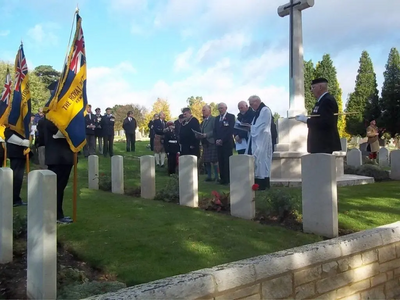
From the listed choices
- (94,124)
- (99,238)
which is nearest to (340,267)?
(99,238)

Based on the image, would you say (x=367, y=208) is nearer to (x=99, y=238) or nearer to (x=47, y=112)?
(x=99, y=238)

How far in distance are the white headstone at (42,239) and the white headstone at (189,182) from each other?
13.5 feet

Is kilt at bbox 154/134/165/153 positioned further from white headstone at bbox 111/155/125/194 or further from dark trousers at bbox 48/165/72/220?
dark trousers at bbox 48/165/72/220

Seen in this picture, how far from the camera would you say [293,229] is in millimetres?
5680

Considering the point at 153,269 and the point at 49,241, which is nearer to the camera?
the point at 49,241

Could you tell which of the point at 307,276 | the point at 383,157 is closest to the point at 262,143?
the point at 307,276

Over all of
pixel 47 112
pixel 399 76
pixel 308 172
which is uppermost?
pixel 399 76

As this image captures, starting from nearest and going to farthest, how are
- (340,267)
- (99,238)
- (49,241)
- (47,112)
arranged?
(49,241) < (340,267) < (99,238) < (47,112)

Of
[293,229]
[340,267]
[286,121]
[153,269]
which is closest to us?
[340,267]

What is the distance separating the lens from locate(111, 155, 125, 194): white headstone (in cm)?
959

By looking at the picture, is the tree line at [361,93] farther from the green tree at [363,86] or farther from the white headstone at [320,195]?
the white headstone at [320,195]

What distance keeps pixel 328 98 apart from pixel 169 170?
22.5ft

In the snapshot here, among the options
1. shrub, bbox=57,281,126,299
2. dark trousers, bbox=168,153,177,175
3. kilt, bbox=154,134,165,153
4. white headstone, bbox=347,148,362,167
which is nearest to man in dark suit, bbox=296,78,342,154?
shrub, bbox=57,281,126,299

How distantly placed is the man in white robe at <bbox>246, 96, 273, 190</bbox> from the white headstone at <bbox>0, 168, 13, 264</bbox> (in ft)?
17.4
